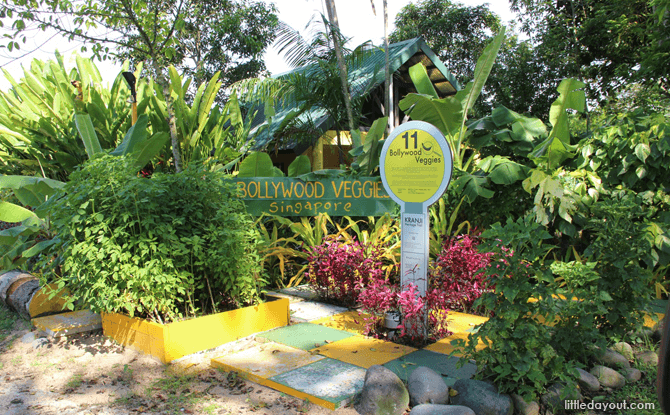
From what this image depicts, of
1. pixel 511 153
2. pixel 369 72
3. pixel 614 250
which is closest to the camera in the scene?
pixel 614 250

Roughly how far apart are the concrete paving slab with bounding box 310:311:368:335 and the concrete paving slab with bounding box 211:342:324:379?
0.70m

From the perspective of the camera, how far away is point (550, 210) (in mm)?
5211

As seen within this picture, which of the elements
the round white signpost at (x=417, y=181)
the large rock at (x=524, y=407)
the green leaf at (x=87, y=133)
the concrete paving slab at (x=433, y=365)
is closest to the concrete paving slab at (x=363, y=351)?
the concrete paving slab at (x=433, y=365)

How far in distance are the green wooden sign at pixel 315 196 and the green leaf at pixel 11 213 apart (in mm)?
2282

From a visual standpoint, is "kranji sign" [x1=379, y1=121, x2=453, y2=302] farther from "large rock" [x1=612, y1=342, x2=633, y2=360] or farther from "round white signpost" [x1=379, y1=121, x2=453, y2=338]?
"large rock" [x1=612, y1=342, x2=633, y2=360]

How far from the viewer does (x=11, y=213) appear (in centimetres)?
488

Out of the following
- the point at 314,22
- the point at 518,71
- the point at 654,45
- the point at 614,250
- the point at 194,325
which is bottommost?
the point at 194,325

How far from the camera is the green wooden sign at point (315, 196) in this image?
5945 mm

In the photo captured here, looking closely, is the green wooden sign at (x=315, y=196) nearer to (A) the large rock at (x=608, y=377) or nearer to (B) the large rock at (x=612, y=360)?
(B) the large rock at (x=612, y=360)

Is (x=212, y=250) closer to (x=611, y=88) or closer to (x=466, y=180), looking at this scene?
(x=466, y=180)

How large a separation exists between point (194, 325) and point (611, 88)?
15336mm

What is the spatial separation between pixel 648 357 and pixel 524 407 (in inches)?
55.4

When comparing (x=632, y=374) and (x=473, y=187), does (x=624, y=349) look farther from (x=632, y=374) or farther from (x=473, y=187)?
(x=473, y=187)

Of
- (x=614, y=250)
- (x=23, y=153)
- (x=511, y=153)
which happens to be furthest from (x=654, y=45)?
(x=23, y=153)
